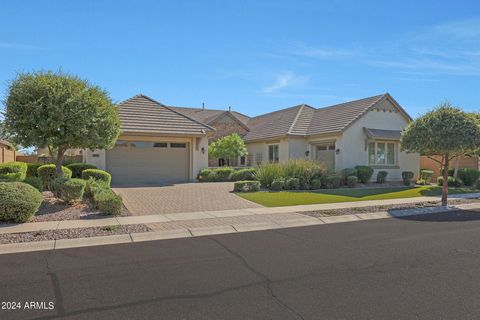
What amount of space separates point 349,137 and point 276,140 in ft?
17.8

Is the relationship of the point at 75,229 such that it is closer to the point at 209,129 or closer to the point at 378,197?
the point at 378,197

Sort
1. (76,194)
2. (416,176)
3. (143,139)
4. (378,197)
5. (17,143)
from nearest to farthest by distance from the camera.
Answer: (76,194) → (17,143) → (378,197) → (143,139) → (416,176)

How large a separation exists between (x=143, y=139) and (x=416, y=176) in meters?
18.4

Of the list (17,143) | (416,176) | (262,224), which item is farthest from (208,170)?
(416,176)

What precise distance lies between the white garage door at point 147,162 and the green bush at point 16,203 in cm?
1164

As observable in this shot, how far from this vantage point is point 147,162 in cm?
2330

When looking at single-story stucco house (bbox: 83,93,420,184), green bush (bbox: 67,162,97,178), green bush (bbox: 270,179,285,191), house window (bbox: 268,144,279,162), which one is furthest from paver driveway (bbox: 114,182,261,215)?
A: house window (bbox: 268,144,279,162)

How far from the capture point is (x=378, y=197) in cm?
1780

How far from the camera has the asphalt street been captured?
4844 millimetres

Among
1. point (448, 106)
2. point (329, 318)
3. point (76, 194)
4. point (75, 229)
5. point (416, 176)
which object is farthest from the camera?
point (416, 176)

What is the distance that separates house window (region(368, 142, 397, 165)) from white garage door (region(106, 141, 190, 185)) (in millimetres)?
11892

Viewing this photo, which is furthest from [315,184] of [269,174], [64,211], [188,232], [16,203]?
[16,203]

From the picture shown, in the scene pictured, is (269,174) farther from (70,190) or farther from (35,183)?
(35,183)

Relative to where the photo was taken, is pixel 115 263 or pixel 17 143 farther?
pixel 17 143
